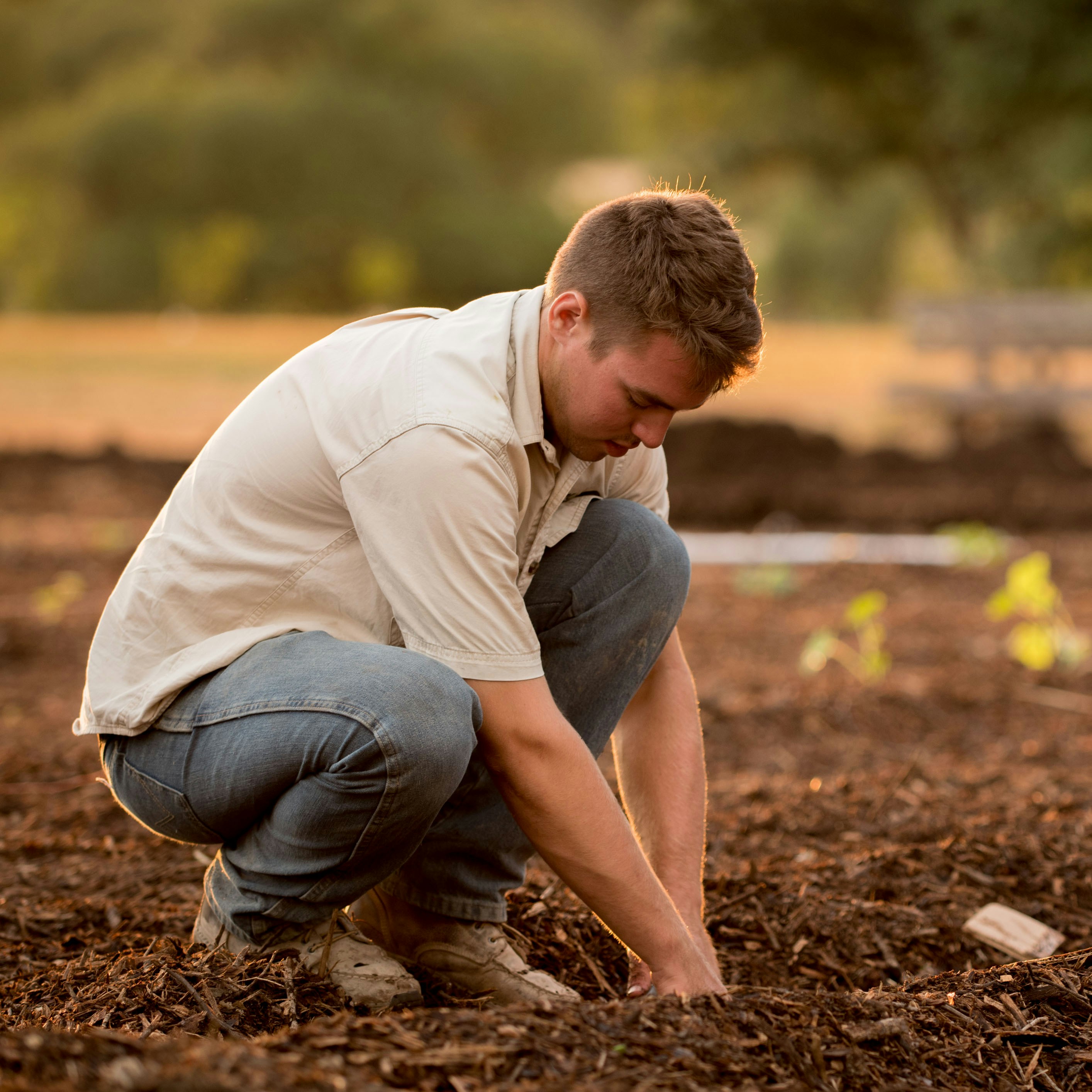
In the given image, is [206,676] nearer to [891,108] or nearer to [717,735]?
[717,735]

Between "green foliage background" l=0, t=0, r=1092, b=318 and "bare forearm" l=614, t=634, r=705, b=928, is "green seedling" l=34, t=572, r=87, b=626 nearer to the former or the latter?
"bare forearm" l=614, t=634, r=705, b=928

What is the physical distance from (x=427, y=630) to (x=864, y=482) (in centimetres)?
726

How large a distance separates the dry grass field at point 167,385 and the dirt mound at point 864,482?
739mm

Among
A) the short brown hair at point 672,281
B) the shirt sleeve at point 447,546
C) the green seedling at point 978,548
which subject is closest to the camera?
the shirt sleeve at point 447,546

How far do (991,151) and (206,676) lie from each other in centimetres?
1146

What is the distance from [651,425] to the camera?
1.78 meters

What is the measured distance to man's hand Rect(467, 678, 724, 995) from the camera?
164 cm

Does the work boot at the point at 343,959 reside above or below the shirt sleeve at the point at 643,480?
below

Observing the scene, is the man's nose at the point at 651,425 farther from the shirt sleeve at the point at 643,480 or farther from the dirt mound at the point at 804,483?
the dirt mound at the point at 804,483

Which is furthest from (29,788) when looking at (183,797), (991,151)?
(991,151)

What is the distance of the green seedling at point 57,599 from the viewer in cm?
482

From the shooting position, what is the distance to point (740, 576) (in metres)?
5.65

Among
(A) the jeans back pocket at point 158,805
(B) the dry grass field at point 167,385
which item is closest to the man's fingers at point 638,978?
(A) the jeans back pocket at point 158,805

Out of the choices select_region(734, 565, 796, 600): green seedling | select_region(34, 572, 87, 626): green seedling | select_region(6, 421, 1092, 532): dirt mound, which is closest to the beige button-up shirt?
select_region(34, 572, 87, 626): green seedling
